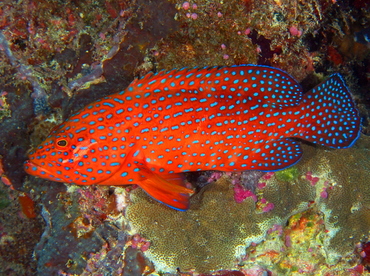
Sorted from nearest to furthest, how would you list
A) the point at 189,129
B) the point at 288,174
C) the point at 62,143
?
the point at 62,143 < the point at 189,129 < the point at 288,174

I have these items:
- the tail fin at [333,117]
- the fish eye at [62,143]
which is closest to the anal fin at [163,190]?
the fish eye at [62,143]

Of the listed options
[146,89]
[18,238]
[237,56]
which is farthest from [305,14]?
[18,238]

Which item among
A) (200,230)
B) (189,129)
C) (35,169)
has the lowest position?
(200,230)

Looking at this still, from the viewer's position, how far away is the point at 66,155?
3.30 meters

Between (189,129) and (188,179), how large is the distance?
1390 mm

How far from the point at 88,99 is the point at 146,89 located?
142cm

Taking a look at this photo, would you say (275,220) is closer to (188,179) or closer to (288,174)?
(288,174)

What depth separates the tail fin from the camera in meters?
4.00

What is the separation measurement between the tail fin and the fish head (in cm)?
334

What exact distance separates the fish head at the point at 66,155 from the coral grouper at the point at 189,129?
1 centimetres

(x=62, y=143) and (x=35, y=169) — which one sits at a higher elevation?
(x=62, y=143)

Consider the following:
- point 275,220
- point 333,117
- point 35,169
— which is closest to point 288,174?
point 275,220

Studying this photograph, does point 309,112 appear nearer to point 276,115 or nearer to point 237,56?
point 276,115

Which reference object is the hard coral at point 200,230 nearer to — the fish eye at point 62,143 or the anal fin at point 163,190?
the anal fin at point 163,190
